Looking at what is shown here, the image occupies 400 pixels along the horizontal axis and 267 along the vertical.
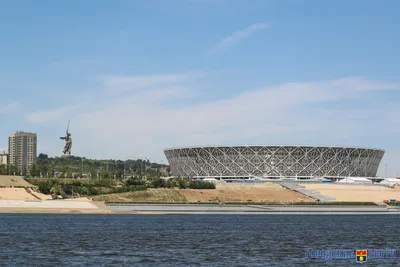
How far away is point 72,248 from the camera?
50125 millimetres

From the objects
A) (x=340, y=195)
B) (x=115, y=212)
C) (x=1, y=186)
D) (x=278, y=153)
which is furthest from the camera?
(x=278, y=153)

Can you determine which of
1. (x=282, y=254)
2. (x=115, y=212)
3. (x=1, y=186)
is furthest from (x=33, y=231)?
(x=1, y=186)

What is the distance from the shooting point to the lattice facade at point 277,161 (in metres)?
175

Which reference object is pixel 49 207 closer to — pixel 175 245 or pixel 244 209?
pixel 244 209

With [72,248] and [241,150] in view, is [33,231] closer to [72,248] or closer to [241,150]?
[72,248]

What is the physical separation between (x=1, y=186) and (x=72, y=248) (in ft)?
288

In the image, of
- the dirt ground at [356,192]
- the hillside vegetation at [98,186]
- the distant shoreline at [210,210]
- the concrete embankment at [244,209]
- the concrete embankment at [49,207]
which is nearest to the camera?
the concrete embankment at [49,207]

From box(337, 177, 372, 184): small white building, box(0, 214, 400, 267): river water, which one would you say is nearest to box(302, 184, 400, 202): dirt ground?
box(337, 177, 372, 184): small white building

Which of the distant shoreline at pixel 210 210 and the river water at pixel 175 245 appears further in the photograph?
the distant shoreline at pixel 210 210

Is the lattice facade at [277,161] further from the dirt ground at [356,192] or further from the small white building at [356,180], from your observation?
the dirt ground at [356,192]

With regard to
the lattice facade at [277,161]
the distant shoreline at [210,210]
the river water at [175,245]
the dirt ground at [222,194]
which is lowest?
the river water at [175,245]

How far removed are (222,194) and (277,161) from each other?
1547 inches

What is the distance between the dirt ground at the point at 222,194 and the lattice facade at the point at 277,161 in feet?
71.5

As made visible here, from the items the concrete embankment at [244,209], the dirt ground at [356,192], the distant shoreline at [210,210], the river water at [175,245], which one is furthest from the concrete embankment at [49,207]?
the dirt ground at [356,192]
